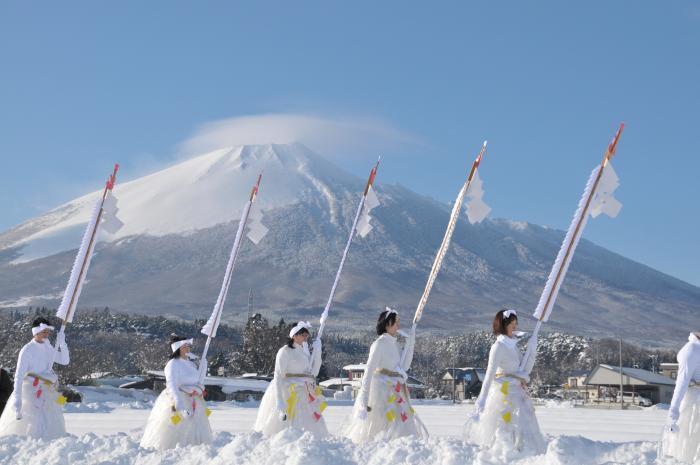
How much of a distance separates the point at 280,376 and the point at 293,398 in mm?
391

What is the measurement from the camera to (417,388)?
3406 inches

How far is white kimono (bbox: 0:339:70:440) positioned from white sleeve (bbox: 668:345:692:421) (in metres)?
8.48

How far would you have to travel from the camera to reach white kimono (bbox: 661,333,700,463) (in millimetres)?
11758

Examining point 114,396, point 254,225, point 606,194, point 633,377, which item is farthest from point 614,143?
point 633,377

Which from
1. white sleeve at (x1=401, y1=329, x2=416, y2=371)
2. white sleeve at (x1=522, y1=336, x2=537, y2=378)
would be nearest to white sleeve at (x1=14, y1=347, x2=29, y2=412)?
white sleeve at (x1=401, y1=329, x2=416, y2=371)

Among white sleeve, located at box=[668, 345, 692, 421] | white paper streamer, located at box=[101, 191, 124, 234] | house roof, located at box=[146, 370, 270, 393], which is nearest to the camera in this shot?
white sleeve, located at box=[668, 345, 692, 421]

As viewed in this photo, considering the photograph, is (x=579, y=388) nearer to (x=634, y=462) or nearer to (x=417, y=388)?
(x=417, y=388)

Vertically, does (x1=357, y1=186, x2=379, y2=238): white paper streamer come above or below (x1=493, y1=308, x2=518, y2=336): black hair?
above

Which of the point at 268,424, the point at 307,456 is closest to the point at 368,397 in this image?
the point at 268,424

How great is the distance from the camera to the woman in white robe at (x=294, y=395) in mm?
15547

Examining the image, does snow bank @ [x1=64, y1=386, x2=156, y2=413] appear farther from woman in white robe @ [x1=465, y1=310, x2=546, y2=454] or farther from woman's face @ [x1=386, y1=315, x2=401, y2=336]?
woman in white robe @ [x1=465, y1=310, x2=546, y2=454]

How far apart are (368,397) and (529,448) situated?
2.93 meters

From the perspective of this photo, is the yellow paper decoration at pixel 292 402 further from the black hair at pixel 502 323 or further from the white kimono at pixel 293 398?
the black hair at pixel 502 323

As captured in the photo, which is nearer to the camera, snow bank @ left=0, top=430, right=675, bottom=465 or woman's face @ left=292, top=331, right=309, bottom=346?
snow bank @ left=0, top=430, right=675, bottom=465
